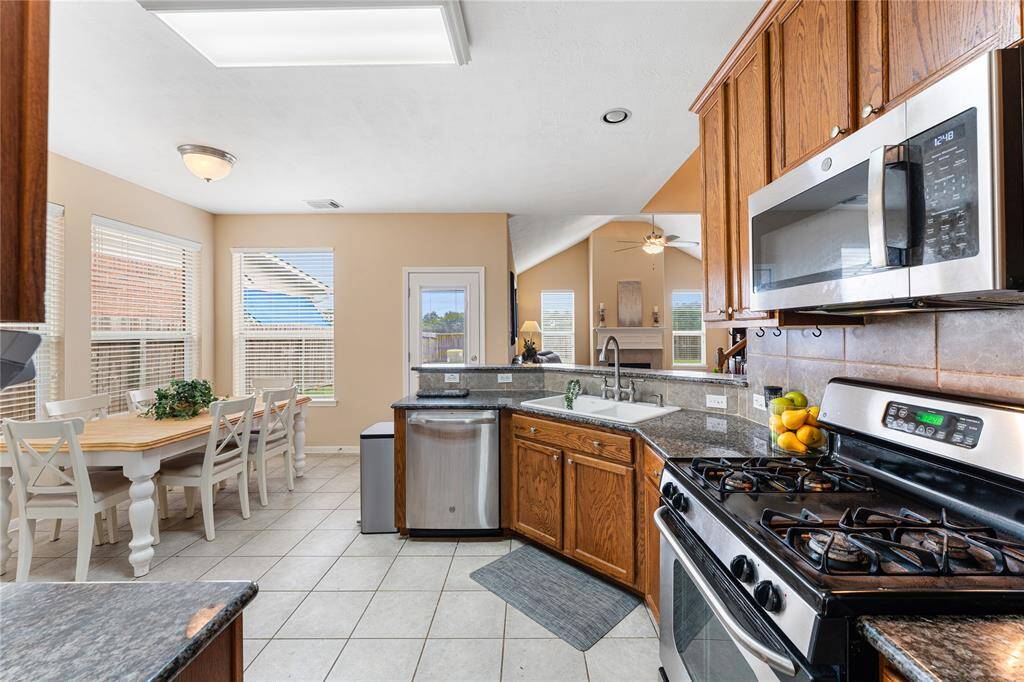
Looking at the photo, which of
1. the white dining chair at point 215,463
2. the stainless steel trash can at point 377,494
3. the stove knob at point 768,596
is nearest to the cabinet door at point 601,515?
the stove knob at point 768,596

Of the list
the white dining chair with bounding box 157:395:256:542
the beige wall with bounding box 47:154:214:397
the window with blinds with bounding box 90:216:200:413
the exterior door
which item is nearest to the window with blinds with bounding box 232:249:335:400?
the window with blinds with bounding box 90:216:200:413

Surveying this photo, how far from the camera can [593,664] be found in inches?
69.6

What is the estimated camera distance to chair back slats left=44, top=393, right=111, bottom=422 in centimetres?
297

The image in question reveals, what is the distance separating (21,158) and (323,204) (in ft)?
15.5

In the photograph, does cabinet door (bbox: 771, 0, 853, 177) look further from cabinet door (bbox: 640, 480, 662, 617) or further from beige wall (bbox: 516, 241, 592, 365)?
beige wall (bbox: 516, 241, 592, 365)

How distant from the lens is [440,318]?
5.04 m

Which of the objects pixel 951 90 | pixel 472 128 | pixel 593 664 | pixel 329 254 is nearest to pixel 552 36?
pixel 472 128

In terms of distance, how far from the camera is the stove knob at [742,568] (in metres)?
0.95

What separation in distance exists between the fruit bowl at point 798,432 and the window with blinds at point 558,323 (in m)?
9.31

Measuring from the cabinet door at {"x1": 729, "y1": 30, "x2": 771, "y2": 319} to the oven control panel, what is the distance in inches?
19.5

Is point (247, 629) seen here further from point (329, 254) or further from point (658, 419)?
point (329, 254)

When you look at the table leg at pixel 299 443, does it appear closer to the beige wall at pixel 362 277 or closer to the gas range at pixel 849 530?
the beige wall at pixel 362 277

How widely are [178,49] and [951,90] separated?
2977 millimetres

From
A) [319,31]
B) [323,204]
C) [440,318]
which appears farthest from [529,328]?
[319,31]
